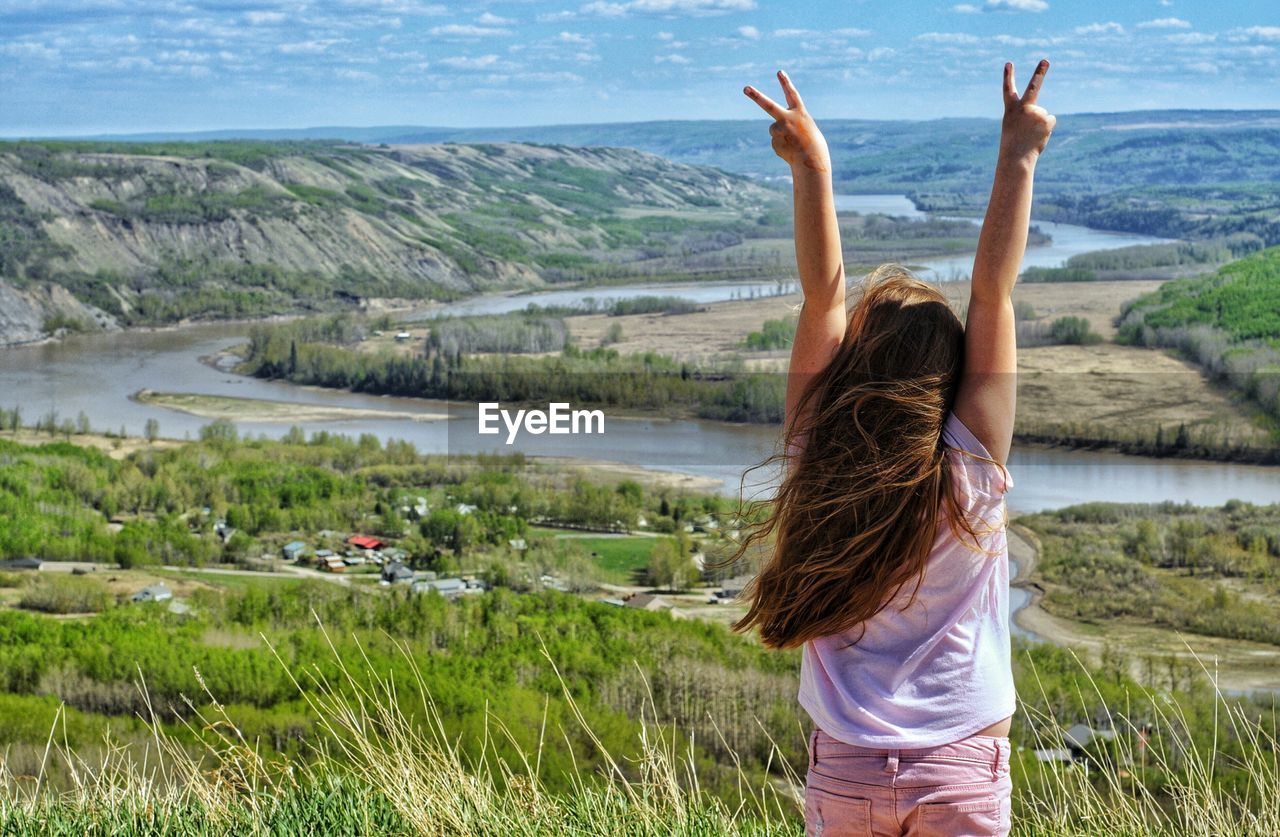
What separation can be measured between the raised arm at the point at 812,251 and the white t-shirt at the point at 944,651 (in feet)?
0.43

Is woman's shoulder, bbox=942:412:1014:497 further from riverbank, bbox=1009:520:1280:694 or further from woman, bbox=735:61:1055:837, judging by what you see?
riverbank, bbox=1009:520:1280:694

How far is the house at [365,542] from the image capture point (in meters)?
22.1

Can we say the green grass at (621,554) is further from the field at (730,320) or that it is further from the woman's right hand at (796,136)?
the woman's right hand at (796,136)

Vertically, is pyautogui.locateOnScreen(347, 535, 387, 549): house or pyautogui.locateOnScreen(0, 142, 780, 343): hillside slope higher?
pyautogui.locateOnScreen(0, 142, 780, 343): hillside slope

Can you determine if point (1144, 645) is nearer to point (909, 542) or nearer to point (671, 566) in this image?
point (671, 566)

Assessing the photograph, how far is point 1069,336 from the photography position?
29.4 m

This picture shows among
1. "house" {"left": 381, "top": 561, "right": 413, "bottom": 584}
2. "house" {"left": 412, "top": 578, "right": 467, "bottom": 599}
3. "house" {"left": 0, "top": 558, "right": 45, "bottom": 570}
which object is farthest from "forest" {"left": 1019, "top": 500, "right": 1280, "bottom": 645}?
"house" {"left": 0, "top": 558, "right": 45, "bottom": 570}

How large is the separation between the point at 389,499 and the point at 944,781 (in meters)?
24.0

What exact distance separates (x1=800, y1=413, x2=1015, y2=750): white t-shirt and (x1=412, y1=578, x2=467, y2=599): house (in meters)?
16.1

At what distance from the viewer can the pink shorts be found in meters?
0.99

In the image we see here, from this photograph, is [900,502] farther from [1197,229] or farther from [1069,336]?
[1197,229]

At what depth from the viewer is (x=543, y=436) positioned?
72.8 ft

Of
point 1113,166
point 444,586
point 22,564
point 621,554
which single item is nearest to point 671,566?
point 621,554

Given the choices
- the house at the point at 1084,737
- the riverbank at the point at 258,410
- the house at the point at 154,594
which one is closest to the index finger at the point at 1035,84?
the house at the point at 1084,737
